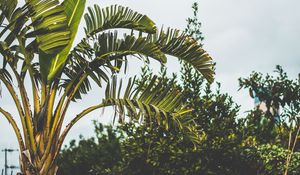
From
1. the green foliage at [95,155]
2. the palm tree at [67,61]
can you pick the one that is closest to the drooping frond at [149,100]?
the palm tree at [67,61]

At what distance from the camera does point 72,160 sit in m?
30.5

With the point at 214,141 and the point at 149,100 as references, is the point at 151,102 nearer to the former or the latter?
the point at 149,100

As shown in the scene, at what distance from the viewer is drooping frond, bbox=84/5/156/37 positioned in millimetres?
9289

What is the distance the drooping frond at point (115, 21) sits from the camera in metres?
9.29

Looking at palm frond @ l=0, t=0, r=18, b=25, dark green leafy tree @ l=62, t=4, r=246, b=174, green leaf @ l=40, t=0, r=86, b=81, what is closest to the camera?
palm frond @ l=0, t=0, r=18, b=25

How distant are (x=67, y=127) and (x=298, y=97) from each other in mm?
6460

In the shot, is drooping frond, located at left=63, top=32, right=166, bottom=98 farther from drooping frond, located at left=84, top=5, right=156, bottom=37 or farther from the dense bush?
the dense bush

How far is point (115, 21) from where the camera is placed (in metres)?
9.30

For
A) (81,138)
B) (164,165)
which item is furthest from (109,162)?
(164,165)

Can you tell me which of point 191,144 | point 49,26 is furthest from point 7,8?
point 191,144

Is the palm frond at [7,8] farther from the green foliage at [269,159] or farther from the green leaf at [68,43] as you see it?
the green foliage at [269,159]

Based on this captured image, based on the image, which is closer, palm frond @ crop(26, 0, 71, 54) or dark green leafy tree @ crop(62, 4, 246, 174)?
palm frond @ crop(26, 0, 71, 54)

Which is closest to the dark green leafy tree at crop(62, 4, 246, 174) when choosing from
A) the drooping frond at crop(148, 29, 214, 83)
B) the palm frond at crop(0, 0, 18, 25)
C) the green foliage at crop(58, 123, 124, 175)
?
the drooping frond at crop(148, 29, 214, 83)

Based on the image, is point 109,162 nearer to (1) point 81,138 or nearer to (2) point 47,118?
(1) point 81,138
